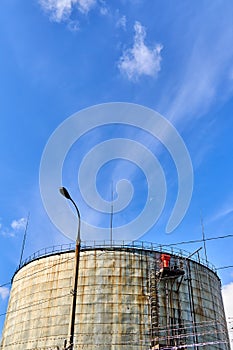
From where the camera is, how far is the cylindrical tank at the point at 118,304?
2362 cm

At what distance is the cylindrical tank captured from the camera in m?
23.6

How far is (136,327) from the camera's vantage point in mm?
23688

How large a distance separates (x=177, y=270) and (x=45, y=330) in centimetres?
999

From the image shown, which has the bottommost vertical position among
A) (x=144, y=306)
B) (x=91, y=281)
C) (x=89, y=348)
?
(x=89, y=348)

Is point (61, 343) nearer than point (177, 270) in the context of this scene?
Yes

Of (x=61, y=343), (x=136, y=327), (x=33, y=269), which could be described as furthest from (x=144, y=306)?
(x=33, y=269)

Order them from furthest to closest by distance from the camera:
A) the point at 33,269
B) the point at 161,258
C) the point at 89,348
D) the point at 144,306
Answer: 1. the point at 33,269
2. the point at 161,258
3. the point at 144,306
4. the point at 89,348

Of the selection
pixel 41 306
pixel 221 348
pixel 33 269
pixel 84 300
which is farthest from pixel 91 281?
pixel 221 348

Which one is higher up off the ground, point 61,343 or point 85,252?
point 85,252

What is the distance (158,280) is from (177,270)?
1538 millimetres

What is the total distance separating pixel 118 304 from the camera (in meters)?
24.4

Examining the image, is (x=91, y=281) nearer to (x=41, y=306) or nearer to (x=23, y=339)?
(x=41, y=306)

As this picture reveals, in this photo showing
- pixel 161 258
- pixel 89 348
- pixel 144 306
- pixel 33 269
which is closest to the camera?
pixel 89 348

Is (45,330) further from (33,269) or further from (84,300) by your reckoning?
(33,269)
